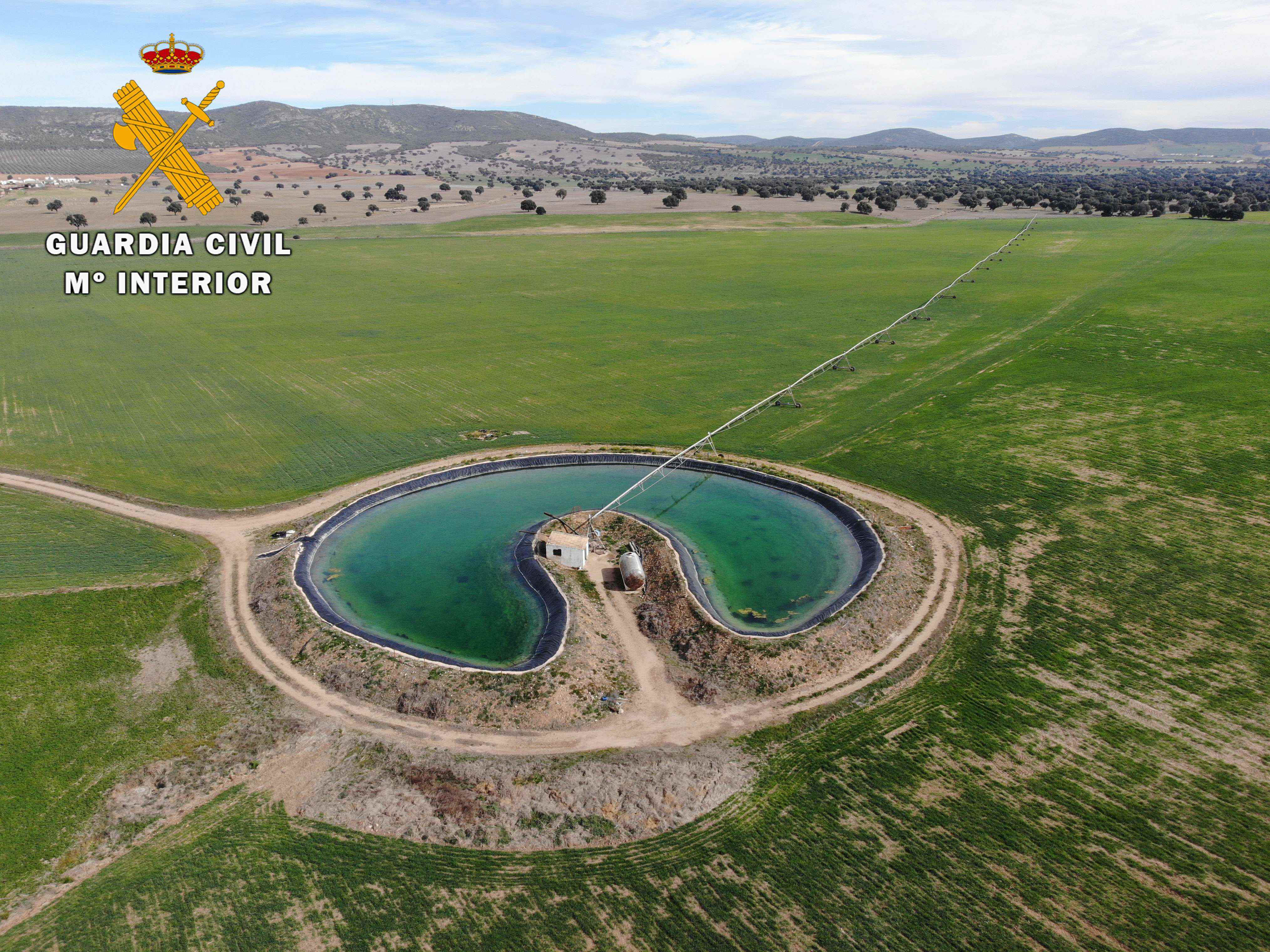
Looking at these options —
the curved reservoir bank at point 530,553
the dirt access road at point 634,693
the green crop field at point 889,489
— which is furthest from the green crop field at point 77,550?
the curved reservoir bank at point 530,553

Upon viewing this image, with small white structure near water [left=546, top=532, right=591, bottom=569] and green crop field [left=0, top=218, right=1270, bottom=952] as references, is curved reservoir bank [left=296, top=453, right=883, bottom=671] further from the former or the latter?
green crop field [left=0, top=218, right=1270, bottom=952]

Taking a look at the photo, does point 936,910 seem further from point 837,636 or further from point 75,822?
point 75,822

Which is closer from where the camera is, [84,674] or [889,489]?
[84,674]

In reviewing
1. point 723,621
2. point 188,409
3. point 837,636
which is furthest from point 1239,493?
point 188,409

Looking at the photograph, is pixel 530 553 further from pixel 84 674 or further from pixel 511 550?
pixel 84 674

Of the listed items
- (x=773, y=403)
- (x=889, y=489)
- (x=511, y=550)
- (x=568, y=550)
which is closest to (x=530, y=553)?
(x=511, y=550)
